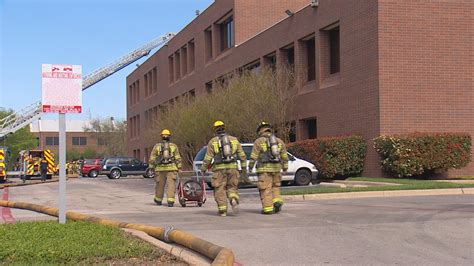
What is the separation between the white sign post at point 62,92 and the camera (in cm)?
875

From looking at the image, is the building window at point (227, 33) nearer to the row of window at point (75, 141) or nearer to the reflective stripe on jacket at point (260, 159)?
the reflective stripe on jacket at point (260, 159)

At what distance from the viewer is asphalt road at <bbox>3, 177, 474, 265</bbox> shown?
7590mm

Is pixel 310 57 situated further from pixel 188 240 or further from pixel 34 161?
pixel 34 161

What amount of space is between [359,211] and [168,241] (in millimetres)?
5364

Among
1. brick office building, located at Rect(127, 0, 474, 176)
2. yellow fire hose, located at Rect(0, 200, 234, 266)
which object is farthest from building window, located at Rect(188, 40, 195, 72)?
yellow fire hose, located at Rect(0, 200, 234, 266)

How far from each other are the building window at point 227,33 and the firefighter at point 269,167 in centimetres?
2776

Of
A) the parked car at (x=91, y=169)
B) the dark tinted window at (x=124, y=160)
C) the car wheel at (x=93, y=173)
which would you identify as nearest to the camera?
the dark tinted window at (x=124, y=160)

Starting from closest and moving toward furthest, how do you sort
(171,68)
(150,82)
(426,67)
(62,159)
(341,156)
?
(62,159) < (426,67) < (341,156) < (171,68) < (150,82)

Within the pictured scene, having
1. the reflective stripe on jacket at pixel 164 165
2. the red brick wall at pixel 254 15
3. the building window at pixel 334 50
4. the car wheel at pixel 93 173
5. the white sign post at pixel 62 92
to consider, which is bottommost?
the car wheel at pixel 93 173

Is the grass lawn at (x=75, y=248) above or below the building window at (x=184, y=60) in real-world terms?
below

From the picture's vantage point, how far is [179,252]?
7.32 metres

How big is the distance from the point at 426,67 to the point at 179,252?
17597mm

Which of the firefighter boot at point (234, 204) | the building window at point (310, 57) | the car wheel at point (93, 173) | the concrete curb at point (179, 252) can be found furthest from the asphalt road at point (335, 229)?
the car wheel at point (93, 173)

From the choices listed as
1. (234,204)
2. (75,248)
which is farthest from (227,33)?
(75,248)
